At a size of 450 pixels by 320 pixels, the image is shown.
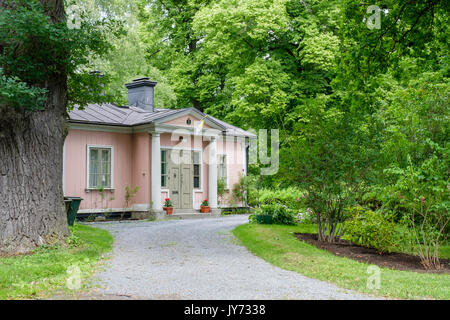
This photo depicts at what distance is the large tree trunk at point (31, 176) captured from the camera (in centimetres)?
889

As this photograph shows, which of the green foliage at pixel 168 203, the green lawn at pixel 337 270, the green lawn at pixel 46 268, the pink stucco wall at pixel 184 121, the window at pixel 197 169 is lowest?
the green lawn at pixel 337 270

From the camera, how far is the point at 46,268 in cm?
736

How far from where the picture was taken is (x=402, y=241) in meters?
9.98

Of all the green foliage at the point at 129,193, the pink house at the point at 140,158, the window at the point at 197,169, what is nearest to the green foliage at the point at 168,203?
the pink house at the point at 140,158

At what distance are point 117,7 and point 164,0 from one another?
632 centimetres

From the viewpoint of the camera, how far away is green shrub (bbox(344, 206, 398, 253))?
9.91 meters

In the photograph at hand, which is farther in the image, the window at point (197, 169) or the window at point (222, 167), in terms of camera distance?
the window at point (222, 167)

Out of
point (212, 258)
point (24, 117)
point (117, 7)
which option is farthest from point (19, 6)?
point (117, 7)

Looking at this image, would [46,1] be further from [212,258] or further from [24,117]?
[212,258]

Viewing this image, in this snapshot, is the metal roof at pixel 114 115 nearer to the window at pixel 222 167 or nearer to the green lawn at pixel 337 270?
the window at pixel 222 167

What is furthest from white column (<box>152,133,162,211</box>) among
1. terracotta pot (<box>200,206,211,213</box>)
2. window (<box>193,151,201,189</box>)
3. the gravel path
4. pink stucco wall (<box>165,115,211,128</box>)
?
the gravel path

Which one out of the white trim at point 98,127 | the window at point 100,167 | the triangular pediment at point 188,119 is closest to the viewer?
the white trim at point 98,127

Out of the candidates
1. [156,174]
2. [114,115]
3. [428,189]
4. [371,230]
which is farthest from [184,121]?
[428,189]

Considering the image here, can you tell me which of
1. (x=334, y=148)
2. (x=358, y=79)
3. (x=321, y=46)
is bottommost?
(x=334, y=148)
